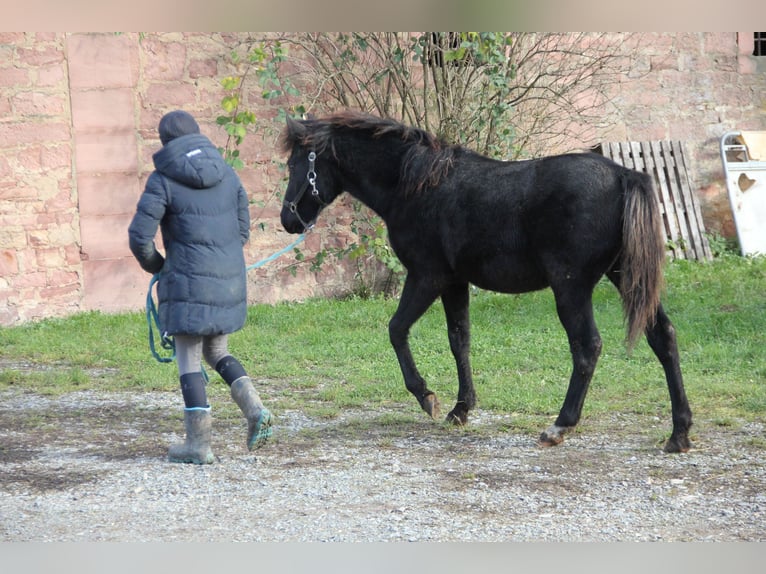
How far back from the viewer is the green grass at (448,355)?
6902mm

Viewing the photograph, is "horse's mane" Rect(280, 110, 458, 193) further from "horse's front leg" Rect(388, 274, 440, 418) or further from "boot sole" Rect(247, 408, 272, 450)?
"boot sole" Rect(247, 408, 272, 450)

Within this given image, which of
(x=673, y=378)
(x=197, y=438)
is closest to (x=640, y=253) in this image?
(x=673, y=378)

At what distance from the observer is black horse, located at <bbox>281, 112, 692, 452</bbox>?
5363 millimetres

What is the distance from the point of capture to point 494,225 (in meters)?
5.66

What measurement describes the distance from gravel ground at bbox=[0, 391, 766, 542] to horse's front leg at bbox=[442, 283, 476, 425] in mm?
123

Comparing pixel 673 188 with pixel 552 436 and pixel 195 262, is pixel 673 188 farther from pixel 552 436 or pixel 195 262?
pixel 195 262

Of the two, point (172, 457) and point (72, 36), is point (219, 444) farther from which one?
point (72, 36)

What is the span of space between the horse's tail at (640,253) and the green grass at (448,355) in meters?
1.33

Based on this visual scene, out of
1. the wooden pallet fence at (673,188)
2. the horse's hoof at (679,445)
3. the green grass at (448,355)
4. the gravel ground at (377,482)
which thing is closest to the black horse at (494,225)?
the horse's hoof at (679,445)

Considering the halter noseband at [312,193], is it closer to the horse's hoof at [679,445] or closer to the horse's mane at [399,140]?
the horse's mane at [399,140]

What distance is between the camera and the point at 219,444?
19.2 feet

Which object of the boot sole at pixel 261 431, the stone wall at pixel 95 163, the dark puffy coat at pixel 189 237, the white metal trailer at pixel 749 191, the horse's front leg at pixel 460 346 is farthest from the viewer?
the white metal trailer at pixel 749 191

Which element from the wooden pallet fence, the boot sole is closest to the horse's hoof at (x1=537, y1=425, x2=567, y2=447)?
the boot sole
